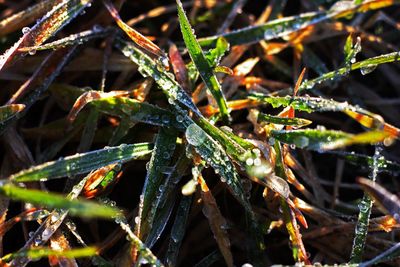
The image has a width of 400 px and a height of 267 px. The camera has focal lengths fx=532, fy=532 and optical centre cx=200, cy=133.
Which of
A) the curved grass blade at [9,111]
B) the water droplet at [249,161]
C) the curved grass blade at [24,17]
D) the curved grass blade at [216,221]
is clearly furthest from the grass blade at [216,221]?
the curved grass blade at [24,17]

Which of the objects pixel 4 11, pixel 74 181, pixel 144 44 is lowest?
pixel 74 181

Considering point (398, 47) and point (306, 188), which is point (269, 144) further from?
point (398, 47)

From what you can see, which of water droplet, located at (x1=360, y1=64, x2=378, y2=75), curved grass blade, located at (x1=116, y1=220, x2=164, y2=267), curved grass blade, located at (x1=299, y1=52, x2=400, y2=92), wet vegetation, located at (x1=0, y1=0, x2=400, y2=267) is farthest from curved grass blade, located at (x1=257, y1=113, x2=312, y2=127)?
curved grass blade, located at (x1=116, y1=220, x2=164, y2=267)

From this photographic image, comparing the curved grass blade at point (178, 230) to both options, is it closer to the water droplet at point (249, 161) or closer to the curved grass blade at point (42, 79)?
the water droplet at point (249, 161)

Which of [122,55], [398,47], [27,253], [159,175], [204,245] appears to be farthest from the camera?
[398,47]

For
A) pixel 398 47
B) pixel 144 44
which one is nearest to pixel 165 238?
pixel 144 44

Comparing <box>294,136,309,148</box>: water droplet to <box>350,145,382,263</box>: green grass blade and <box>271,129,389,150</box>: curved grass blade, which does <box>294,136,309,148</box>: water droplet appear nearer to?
<box>271,129,389,150</box>: curved grass blade
